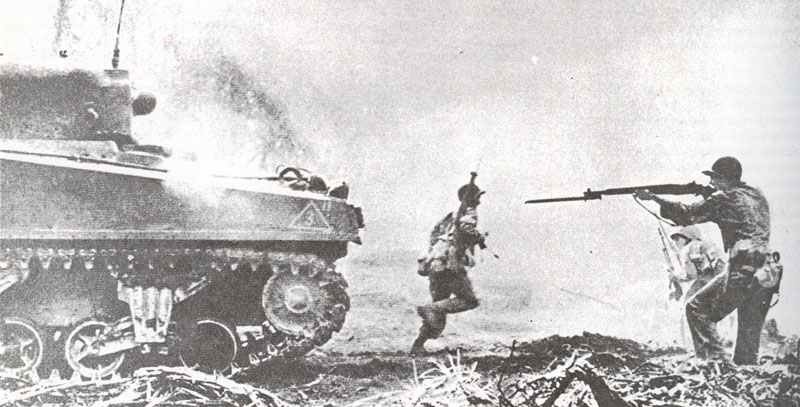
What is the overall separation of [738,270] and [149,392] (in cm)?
443

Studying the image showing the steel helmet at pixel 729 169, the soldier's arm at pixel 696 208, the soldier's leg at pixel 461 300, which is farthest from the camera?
the soldier's leg at pixel 461 300

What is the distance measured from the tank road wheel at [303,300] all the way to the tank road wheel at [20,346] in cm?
165

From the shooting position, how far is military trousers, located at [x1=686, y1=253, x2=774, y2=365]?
6.11 meters

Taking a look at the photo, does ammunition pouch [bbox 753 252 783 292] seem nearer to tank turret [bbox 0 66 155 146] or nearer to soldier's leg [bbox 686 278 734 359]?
soldier's leg [bbox 686 278 734 359]

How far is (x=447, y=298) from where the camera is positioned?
260 inches

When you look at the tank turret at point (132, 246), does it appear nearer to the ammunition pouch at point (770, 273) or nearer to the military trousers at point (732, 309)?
the military trousers at point (732, 309)

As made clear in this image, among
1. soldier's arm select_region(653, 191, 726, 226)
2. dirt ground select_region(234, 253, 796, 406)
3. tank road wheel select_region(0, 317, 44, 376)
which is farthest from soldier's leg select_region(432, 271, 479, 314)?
tank road wheel select_region(0, 317, 44, 376)

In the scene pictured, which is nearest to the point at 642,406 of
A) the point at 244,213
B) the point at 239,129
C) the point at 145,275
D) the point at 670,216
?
the point at 670,216

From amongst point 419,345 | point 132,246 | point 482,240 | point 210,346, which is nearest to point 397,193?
point 482,240

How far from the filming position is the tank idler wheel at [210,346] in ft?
19.7

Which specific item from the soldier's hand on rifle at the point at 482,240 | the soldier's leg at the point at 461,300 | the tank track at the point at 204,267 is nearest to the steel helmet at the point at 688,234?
the soldier's hand on rifle at the point at 482,240

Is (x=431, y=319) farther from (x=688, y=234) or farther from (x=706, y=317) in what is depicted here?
(x=688, y=234)

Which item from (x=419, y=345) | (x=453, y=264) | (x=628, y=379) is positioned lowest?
(x=628, y=379)

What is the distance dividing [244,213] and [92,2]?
2.62 m
